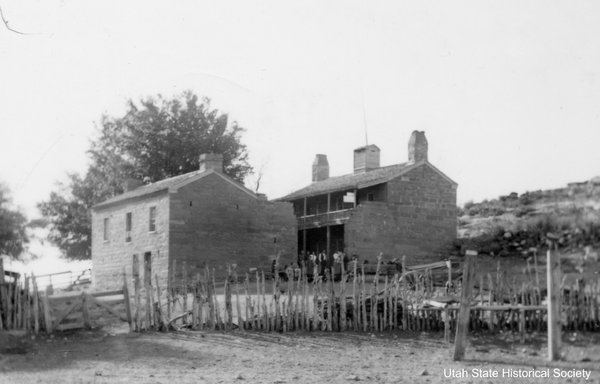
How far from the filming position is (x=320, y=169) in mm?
44562

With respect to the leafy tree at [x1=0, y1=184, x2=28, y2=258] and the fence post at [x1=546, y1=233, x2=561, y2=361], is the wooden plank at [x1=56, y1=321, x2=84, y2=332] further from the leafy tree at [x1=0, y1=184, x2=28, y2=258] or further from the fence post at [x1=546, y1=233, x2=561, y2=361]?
the leafy tree at [x1=0, y1=184, x2=28, y2=258]

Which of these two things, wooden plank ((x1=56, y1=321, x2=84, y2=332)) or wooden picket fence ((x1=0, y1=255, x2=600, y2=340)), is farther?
wooden plank ((x1=56, y1=321, x2=84, y2=332))

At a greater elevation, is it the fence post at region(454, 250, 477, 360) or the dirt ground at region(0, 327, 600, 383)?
the fence post at region(454, 250, 477, 360)

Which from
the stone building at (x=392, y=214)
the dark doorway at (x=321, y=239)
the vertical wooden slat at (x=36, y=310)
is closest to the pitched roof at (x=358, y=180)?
the stone building at (x=392, y=214)

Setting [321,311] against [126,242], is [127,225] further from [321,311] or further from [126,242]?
[321,311]

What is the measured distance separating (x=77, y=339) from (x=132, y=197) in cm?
1927

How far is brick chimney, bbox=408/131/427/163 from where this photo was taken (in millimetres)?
36969

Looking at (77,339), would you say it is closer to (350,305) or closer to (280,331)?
(280,331)

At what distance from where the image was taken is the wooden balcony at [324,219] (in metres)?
35.7

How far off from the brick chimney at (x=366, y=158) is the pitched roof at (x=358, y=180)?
16.0 inches

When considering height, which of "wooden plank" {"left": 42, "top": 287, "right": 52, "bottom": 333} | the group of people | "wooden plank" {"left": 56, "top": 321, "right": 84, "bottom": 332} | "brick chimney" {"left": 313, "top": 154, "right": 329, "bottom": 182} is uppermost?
"brick chimney" {"left": 313, "top": 154, "right": 329, "bottom": 182}

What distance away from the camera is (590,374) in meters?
11.3

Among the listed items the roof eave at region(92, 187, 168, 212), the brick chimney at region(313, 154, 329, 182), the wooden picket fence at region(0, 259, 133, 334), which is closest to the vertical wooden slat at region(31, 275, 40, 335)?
the wooden picket fence at region(0, 259, 133, 334)

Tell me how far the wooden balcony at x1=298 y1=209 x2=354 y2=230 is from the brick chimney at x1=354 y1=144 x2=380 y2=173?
3389 millimetres
